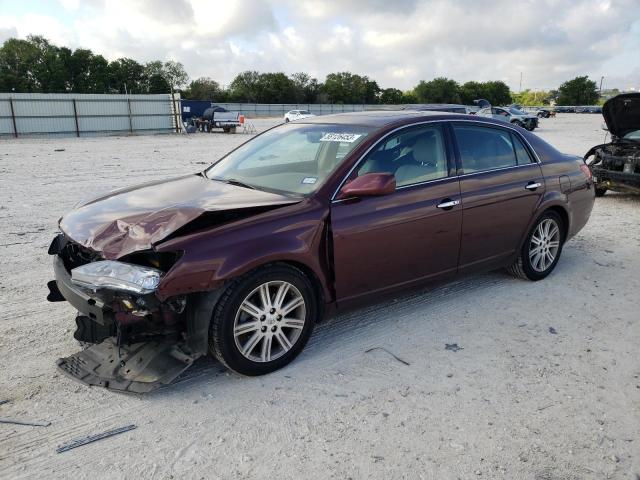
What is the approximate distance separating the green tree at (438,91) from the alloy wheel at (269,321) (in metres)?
95.3

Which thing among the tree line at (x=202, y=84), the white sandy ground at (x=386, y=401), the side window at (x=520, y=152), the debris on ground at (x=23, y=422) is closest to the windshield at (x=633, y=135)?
the white sandy ground at (x=386, y=401)

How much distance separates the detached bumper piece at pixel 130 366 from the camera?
3.06 meters

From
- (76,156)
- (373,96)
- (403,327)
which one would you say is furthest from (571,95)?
(403,327)

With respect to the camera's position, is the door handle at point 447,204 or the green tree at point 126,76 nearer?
the door handle at point 447,204

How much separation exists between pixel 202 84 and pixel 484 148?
296 ft

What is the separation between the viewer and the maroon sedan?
9.96ft

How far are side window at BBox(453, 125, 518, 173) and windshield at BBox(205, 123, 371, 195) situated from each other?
956 mm

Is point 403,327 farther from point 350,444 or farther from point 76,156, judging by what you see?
point 76,156

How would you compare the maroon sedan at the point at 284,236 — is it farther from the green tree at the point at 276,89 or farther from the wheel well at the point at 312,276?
the green tree at the point at 276,89

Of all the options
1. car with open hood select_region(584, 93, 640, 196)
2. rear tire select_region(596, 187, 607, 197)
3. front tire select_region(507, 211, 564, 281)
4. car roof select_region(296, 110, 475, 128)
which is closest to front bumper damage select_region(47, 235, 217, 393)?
car roof select_region(296, 110, 475, 128)

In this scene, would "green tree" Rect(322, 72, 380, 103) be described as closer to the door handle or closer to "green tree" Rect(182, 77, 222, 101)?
"green tree" Rect(182, 77, 222, 101)

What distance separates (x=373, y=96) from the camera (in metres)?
101

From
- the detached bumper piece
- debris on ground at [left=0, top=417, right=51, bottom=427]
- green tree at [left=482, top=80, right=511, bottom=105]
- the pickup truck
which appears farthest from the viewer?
green tree at [left=482, top=80, right=511, bottom=105]

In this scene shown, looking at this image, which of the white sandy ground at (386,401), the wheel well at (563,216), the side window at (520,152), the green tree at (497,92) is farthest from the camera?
the green tree at (497,92)
